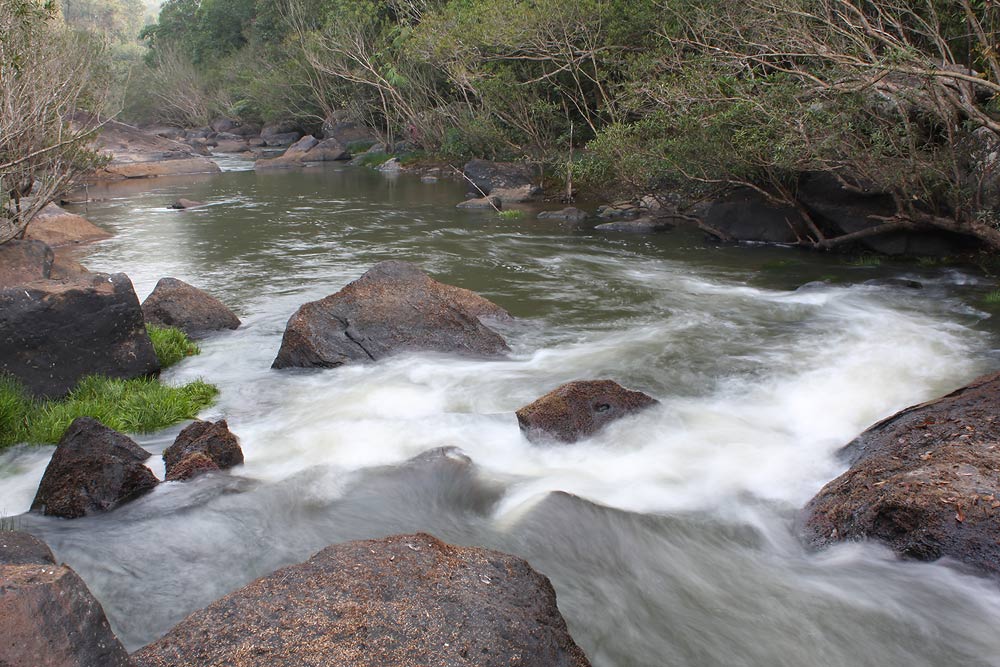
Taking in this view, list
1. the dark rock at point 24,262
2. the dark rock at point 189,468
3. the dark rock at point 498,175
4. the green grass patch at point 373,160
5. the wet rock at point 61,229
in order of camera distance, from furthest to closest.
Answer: the green grass patch at point 373,160 < the dark rock at point 498,175 < the wet rock at point 61,229 < the dark rock at point 24,262 < the dark rock at point 189,468

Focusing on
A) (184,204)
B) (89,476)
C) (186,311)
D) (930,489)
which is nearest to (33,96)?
(186,311)

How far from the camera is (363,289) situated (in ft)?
32.2

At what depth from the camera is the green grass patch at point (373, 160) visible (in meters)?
38.4

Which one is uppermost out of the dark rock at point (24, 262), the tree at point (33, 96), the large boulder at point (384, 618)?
the tree at point (33, 96)

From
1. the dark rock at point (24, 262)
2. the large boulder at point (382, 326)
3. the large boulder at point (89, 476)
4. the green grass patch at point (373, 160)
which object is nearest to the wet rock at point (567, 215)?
the large boulder at point (382, 326)

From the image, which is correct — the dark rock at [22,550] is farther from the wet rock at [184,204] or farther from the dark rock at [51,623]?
the wet rock at [184,204]

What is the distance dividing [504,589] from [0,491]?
4.69 m

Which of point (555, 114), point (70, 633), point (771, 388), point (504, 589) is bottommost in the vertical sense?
point (771, 388)

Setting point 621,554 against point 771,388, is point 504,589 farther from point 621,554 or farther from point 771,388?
point 771,388

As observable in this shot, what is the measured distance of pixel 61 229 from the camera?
18359 millimetres

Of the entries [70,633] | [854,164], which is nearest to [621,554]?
[70,633]

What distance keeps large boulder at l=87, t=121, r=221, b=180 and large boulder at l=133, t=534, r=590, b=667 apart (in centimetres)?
3482

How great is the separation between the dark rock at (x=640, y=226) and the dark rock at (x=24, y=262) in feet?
38.6

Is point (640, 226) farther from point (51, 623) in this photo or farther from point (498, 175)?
point (51, 623)
